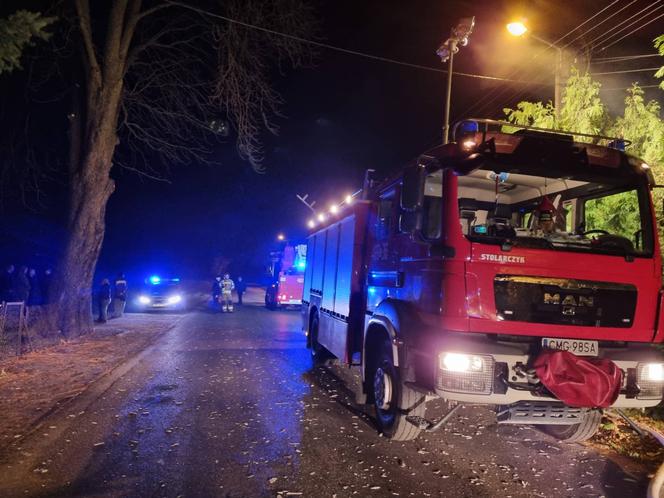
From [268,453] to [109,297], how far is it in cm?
1325

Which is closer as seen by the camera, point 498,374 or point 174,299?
point 498,374

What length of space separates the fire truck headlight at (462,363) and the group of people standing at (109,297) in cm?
1448

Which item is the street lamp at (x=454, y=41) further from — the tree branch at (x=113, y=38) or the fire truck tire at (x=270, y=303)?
the fire truck tire at (x=270, y=303)

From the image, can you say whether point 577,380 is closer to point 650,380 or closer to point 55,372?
point 650,380

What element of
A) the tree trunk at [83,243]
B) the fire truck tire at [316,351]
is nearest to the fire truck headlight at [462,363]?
the fire truck tire at [316,351]

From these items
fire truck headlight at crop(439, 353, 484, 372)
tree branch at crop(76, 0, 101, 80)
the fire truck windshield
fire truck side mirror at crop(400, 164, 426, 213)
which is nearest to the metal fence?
tree branch at crop(76, 0, 101, 80)

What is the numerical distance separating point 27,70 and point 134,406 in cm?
1278

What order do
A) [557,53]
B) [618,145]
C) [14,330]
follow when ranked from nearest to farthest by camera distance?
[618,145] → [14,330] → [557,53]

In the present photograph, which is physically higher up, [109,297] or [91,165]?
[91,165]

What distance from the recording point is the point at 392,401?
5488 mm

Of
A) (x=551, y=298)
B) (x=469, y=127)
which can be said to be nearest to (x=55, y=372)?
(x=469, y=127)

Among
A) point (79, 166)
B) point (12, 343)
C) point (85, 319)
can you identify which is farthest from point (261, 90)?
point (12, 343)

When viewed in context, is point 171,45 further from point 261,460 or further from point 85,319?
point 261,460

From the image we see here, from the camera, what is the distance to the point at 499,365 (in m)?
4.38
